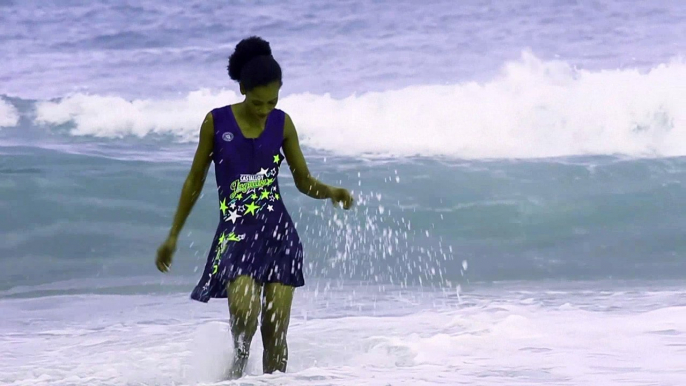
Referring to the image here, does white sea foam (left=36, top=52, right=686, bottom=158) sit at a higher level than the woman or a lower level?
higher

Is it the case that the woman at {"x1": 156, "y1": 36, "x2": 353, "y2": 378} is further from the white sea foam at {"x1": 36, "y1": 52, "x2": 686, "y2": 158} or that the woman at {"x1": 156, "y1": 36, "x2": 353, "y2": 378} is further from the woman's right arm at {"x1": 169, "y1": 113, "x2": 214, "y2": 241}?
the white sea foam at {"x1": 36, "y1": 52, "x2": 686, "y2": 158}

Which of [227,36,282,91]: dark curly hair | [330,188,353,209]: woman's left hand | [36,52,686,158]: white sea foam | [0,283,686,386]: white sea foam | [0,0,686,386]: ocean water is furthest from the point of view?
[36,52,686,158]: white sea foam

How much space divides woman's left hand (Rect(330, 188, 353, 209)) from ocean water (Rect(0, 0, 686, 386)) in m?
0.80

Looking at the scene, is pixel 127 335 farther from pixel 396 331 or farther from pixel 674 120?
pixel 674 120

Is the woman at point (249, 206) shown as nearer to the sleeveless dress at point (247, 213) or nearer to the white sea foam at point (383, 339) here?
the sleeveless dress at point (247, 213)

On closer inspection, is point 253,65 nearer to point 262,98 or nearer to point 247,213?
point 262,98

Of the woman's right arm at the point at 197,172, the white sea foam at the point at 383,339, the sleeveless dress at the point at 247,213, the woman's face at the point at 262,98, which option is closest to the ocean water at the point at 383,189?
the white sea foam at the point at 383,339

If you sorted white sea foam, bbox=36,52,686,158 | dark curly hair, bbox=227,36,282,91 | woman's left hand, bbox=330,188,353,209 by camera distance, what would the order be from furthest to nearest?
white sea foam, bbox=36,52,686,158, woman's left hand, bbox=330,188,353,209, dark curly hair, bbox=227,36,282,91

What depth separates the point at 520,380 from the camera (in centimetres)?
471

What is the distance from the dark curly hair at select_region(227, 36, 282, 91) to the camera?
13.6ft

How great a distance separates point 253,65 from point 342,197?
64 cm

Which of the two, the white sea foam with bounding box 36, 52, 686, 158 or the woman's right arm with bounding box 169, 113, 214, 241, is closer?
the woman's right arm with bounding box 169, 113, 214, 241

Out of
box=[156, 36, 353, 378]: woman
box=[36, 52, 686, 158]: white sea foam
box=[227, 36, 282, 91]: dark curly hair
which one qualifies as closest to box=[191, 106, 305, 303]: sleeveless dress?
box=[156, 36, 353, 378]: woman

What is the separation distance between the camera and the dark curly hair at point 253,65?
4.14 m
